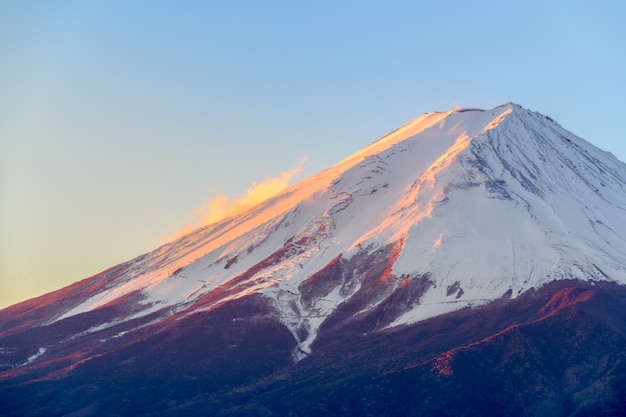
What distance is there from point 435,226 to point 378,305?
15.8 metres

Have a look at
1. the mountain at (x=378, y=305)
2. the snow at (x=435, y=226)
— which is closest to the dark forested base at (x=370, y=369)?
the mountain at (x=378, y=305)

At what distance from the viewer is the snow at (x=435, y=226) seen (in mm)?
113875

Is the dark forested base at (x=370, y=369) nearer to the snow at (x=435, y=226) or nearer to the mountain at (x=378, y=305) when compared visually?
the mountain at (x=378, y=305)

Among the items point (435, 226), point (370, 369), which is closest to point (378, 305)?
point (370, 369)

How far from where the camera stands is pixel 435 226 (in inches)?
4830

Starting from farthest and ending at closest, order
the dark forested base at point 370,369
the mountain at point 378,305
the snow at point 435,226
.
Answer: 1. the snow at point 435,226
2. the mountain at point 378,305
3. the dark forested base at point 370,369

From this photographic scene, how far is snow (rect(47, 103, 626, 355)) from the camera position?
374 ft

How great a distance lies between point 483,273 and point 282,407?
97.4 ft

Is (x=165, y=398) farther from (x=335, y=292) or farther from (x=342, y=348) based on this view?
(x=335, y=292)

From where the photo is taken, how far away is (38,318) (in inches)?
5325

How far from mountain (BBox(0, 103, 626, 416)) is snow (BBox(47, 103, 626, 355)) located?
307mm

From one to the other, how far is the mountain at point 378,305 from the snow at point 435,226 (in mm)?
307

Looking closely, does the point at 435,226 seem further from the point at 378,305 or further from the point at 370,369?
the point at 370,369

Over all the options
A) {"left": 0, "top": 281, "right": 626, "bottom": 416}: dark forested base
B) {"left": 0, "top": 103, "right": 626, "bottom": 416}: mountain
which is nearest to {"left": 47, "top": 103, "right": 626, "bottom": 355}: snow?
{"left": 0, "top": 103, "right": 626, "bottom": 416}: mountain
